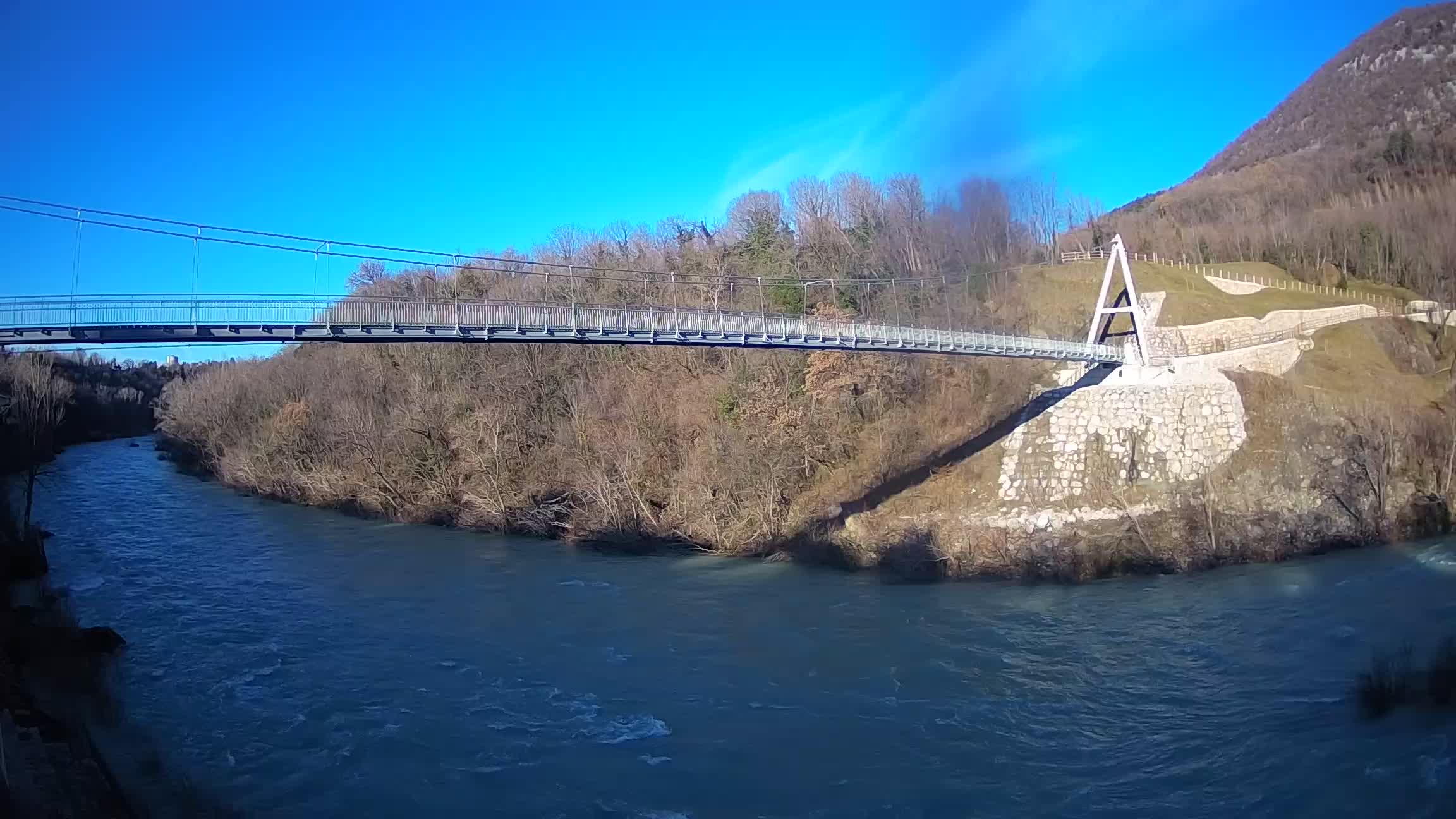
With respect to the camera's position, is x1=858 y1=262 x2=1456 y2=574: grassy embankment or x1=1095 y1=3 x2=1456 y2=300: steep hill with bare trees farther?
x1=1095 y1=3 x2=1456 y2=300: steep hill with bare trees

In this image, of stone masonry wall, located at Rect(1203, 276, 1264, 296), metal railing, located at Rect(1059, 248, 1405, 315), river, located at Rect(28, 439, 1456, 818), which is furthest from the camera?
stone masonry wall, located at Rect(1203, 276, 1264, 296)

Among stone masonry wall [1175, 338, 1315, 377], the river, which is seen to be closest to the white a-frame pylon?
stone masonry wall [1175, 338, 1315, 377]

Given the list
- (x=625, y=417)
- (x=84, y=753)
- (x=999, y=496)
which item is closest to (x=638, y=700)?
(x=84, y=753)

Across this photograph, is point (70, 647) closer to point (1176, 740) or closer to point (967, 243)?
point (1176, 740)

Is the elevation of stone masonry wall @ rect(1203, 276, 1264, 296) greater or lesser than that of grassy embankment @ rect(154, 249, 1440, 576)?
greater

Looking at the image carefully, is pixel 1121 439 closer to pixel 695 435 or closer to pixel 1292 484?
pixel 1292 484

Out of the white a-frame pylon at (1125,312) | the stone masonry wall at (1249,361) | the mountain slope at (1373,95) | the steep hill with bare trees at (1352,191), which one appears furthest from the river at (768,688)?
the mountain slope at (1373,95)

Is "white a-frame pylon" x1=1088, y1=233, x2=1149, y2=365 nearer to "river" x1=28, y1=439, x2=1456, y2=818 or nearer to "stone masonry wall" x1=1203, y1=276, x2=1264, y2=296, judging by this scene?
"river" x1=28, y1=439, x2=1456, y2=818
